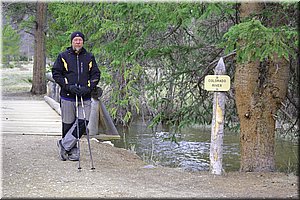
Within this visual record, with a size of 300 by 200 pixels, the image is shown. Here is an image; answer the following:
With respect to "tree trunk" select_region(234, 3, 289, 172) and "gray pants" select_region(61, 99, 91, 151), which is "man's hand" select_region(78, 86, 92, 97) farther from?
"tree trunk" select_region(234, 3, 289, 172)

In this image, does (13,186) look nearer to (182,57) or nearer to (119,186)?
(119,186)

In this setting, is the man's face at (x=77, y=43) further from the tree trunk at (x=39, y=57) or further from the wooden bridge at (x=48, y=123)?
the tree trunk at (x=39, y=57)

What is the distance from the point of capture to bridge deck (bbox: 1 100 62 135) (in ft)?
34.5

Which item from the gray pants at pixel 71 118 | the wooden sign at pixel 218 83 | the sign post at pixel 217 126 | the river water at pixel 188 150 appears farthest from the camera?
the river water at pixel 188 150

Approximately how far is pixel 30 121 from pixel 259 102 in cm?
592

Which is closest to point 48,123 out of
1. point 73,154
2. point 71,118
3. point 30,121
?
point 30,121

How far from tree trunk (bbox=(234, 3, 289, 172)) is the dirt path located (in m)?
0.86

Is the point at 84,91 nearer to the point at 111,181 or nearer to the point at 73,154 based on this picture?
the point at 73,154

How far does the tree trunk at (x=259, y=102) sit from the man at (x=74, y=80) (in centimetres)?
274

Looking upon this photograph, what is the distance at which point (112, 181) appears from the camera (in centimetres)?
639

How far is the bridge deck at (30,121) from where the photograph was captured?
10.5 meters

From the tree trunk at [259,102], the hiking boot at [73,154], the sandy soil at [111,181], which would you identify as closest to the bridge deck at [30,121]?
the sandy soil at [111,181]

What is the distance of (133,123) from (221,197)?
14.7 m

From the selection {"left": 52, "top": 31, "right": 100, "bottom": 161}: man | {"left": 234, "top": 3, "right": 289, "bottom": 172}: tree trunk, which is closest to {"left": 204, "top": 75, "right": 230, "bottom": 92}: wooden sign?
{"left": 234, "top": 3, "right": 289, "bottom": 172}: tree trunk
